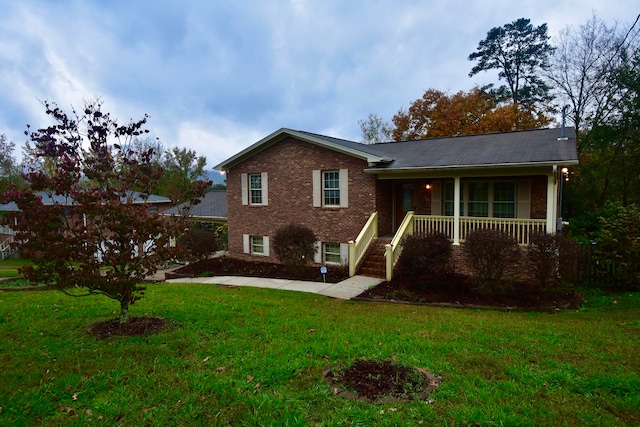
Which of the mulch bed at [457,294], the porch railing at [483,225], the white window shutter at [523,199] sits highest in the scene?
the white window shutter at [523,199]

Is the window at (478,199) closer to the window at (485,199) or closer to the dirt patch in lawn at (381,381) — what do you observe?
the window at (485,199)

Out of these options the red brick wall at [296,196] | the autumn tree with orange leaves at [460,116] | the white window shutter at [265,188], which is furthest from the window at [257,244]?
the autumn tree with orange leaves at [460,116]

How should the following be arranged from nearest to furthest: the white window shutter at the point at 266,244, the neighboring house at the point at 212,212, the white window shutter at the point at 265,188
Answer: the white window shutter at the point at 265,188, the white window shutter at the point at 266,244, the neighboring house at the point at 212,212

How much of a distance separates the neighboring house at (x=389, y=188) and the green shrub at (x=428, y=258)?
113 cm

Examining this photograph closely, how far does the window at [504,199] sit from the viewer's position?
12.4 metres

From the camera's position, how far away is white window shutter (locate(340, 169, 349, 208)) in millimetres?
13430

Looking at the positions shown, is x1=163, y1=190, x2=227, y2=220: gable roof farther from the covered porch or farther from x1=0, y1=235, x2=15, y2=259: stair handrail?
x1=0, y1=235, x2=15, y2=259: stair handrail

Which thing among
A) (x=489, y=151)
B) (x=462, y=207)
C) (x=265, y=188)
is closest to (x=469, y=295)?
(x=462, y=207)

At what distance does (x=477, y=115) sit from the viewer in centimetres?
2605

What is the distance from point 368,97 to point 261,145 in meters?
17.1

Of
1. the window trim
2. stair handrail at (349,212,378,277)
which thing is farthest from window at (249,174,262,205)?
the window trim

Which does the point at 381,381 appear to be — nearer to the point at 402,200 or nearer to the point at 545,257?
the point at 545,257

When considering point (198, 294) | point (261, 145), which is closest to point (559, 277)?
point (198, 294)

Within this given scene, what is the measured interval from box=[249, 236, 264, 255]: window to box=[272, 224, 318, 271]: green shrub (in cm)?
361
